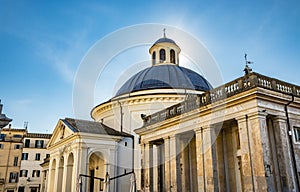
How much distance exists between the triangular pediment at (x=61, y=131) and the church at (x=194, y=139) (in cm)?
11

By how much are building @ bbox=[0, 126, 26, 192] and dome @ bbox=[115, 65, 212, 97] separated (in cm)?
2598

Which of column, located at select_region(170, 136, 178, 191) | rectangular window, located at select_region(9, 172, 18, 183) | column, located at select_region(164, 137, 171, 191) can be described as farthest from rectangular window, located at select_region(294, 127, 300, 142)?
rectangular window, located at select_region(9, 172, 18, 183)

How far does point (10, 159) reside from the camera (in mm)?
47594

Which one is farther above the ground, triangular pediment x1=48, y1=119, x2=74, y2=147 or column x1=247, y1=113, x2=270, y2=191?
triangular pediment x1=48, y1=119, x2=74, y2=147

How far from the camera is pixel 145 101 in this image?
29.0m

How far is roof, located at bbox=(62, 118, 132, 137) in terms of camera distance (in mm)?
27609

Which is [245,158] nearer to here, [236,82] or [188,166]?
[236,82]

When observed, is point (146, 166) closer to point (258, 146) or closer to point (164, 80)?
point (258, 146)

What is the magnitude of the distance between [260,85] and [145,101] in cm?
1712

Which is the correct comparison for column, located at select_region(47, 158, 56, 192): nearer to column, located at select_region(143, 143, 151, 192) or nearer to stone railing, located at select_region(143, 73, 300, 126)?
column, located at select_region(143, 143, 151, 192)

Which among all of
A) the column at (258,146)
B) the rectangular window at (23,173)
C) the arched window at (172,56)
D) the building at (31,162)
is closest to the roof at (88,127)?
the arched window at (172,56)

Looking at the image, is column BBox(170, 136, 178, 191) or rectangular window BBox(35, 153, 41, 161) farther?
rectangular window BBox(35, 153, 41, 161)

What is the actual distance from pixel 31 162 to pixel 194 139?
41166mm

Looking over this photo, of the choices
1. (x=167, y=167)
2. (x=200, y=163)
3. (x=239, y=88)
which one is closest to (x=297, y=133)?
(x=239, y=88)
